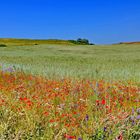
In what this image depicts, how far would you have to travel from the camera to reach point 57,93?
6.47 m

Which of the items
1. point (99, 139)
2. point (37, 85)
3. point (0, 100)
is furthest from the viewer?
point (37, 85)

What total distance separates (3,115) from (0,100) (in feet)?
2.49

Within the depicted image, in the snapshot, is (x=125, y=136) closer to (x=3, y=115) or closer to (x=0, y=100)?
(x=3, y=115)

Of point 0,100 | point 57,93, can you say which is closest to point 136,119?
point 0,100

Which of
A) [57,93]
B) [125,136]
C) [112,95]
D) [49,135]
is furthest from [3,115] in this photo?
[112,95]

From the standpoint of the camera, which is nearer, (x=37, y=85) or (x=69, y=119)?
(x=69, y=119)

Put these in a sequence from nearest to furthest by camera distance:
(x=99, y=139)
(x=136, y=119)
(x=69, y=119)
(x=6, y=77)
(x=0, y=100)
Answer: (x=99, y=139), (x=136, y=119), (x=69, y=119), (x=0, y=100), (x=6, y=77)

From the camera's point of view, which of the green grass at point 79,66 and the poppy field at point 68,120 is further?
the green grass at point 79,66

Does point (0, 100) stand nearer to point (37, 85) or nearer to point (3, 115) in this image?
point (3, 115)

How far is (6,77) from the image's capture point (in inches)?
354

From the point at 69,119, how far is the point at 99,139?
1.05m

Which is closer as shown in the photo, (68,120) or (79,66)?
(68,120)

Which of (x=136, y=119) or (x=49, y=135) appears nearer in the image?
(x=49, y=135)

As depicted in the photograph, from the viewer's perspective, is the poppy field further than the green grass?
No
